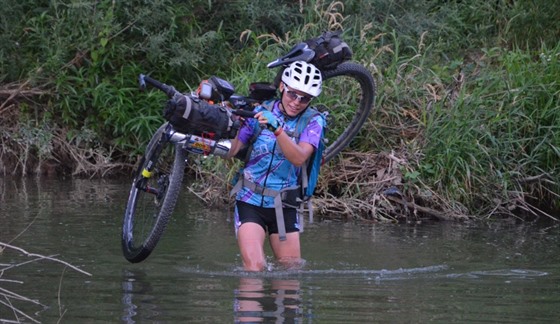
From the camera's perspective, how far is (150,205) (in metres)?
8.46

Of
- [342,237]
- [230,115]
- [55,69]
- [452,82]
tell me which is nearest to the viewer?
[230,115]

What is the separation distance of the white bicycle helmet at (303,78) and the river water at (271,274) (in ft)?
4.08

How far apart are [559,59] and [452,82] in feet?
3.90

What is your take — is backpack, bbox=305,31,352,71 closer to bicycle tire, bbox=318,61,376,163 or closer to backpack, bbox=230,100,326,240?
bicycle tire, bbox=318,61,376,163

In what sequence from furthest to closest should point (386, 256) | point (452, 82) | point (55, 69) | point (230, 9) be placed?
point (230, 9), point (55, 69), point (452, 82), point (386, 256)

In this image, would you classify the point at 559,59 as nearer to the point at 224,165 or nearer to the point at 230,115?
the point at 224,165

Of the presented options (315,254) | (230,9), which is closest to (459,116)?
(315,254)

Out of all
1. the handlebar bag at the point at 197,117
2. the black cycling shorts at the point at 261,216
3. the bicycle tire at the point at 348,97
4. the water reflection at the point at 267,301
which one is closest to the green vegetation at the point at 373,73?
the bicycle tire at the point at 348,97

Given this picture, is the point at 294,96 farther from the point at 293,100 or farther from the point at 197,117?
the point at 197,117

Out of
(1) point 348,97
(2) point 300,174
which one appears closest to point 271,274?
(2) point 300,174

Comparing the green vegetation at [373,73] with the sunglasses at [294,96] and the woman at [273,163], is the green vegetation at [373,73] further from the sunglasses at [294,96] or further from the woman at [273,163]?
the sunglasses at [294,96]

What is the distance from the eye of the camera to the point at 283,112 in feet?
25.9

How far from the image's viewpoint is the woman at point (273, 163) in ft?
25.5

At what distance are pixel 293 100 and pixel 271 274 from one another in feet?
3.82
